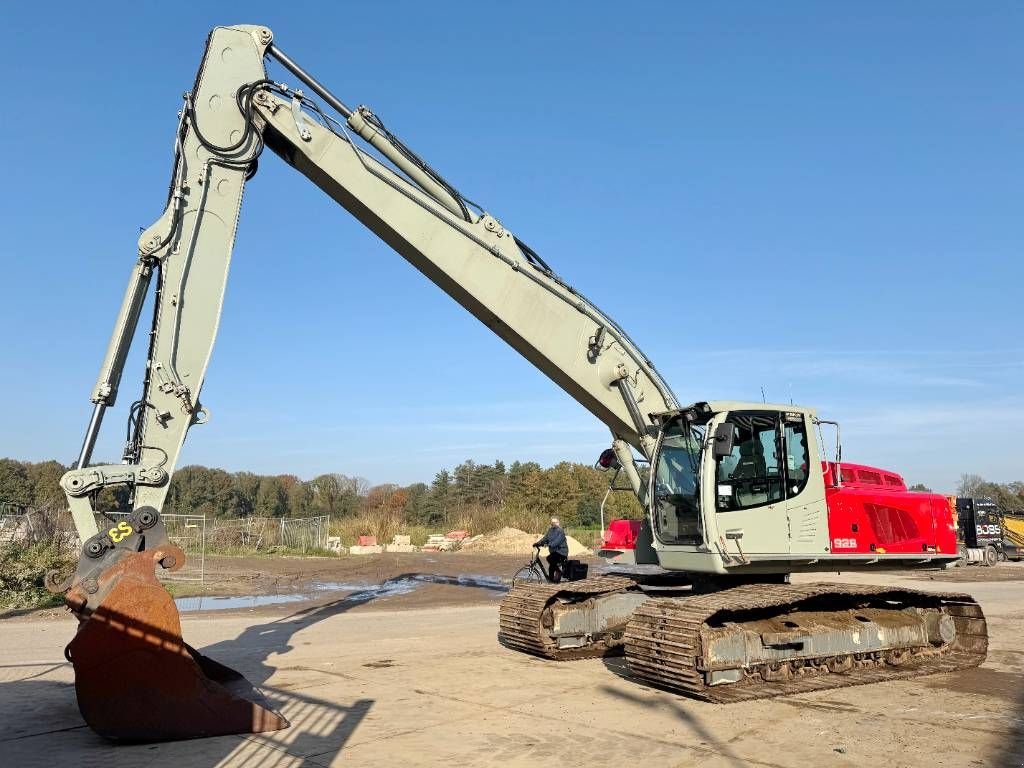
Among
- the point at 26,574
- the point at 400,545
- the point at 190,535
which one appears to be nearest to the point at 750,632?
the point at 26,574

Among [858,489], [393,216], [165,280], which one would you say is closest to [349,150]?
[393,216]

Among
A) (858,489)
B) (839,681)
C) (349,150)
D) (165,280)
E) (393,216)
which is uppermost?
(349,150)

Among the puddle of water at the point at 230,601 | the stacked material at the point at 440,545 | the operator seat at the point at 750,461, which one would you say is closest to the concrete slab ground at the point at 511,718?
the operator seat at the point at 750,461

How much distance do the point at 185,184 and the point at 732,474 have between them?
21.5 ft

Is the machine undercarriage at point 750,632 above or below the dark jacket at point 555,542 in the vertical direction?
below

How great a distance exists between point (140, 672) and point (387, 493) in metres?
92.7

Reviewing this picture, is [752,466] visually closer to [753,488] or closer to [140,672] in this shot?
[753,488]

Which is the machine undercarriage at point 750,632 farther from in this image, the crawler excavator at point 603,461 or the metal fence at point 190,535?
the metal fence at point 190,535

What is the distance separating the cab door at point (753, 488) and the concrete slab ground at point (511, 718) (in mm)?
1655

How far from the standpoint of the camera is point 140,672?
21.7 feet

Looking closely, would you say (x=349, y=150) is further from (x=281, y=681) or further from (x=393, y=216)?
(x=281, y=681)

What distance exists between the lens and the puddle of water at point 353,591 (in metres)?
18.6

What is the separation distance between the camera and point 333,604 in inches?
736

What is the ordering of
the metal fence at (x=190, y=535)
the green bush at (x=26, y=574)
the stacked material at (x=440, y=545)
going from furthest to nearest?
1. the stacked material at (x=440, y=545)
2. the metal fence at (x=190, y=535)
3. the green bush at (x=26, y=574)
